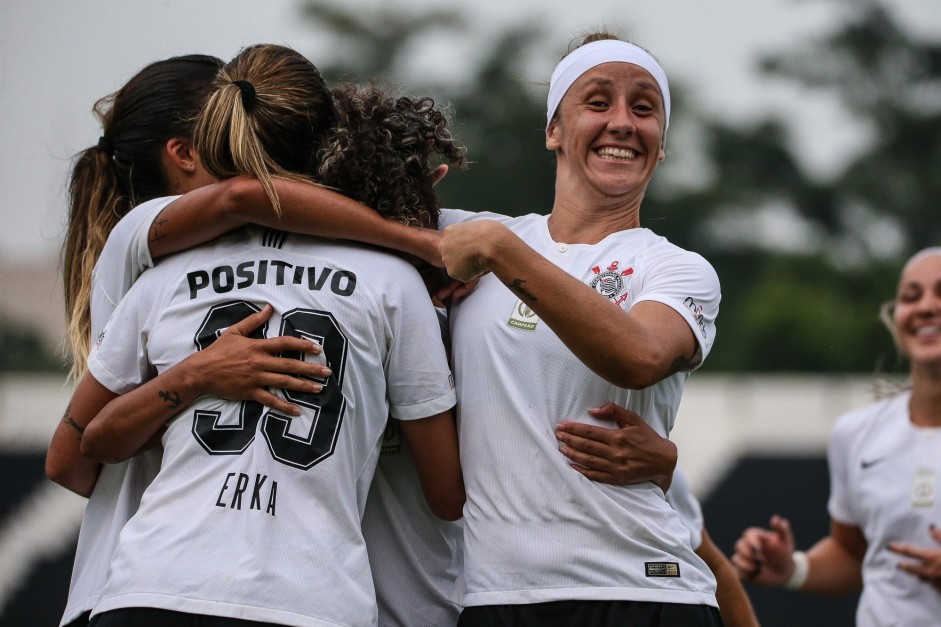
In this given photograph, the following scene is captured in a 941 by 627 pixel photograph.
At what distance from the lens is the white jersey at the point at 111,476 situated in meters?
3.07

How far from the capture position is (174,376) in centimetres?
286

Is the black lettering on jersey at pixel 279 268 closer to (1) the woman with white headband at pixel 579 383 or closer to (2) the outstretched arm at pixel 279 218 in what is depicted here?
(2) the outstretched arm at pixel 279 218

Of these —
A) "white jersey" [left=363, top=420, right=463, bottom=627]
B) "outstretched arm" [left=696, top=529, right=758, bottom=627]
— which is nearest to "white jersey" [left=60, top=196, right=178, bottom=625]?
"white jersey" [left=363, top=420, right=463, bottom=627]

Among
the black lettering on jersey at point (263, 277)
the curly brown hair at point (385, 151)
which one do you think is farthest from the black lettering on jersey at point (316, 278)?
the curly brown hair at point (385, 151)

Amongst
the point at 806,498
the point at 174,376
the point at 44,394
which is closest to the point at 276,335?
the point at 174,376

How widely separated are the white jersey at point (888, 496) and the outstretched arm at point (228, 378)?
3171 millimetres

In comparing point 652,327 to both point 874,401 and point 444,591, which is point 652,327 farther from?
point 874,401

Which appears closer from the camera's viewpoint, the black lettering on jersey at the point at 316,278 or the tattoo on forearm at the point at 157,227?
the black lettering on jersey at the point at 316,278

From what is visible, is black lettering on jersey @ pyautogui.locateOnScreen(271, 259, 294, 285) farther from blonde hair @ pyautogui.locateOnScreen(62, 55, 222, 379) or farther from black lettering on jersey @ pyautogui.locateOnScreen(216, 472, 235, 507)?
blonde hair @ pyautogui.locateOnScreen(62, 55, 222, 379)

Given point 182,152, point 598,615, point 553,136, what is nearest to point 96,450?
point 182,152

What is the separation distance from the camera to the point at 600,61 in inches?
133

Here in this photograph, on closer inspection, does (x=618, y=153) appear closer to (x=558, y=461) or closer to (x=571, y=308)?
(x=571, y=308)

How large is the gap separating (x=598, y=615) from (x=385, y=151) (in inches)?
47.3

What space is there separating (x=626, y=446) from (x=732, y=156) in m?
18.4
